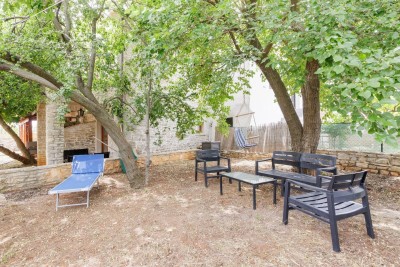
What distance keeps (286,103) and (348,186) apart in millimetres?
3085

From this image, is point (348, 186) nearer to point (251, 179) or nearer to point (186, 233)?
point (251, 179)

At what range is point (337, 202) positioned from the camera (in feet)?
9.45

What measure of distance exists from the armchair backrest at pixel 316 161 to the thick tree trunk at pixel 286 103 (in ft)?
2.55

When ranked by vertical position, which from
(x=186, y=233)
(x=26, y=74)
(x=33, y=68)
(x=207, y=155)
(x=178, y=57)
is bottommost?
(x=186, y=233)

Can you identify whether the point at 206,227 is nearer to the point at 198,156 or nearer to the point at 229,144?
the point at 198,156

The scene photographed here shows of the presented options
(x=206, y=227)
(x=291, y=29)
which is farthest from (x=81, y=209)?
(x=291, y=29)

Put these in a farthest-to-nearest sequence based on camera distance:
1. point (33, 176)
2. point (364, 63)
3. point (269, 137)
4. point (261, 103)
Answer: point (261, 103), point (269, 137), point (33, 176), point (364, 63)

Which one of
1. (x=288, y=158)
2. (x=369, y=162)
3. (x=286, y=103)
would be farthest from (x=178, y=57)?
(x=369, y=162)

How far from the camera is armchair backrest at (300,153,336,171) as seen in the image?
434 cm

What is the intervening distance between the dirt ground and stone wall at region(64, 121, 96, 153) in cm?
854

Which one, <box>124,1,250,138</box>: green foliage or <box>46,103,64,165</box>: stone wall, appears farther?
<box>46,103,64,165</box>: stone wall

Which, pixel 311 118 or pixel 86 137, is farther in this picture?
pixel 86 137

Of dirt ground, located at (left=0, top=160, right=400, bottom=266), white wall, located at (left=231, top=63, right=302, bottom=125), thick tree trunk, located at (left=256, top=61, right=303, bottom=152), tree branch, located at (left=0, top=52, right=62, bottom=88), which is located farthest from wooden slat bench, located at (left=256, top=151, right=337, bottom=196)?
white wall, located at (left=231, top=63, right=302, bottom=125)

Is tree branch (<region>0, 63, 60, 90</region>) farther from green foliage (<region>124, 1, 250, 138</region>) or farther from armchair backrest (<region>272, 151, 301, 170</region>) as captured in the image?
armchair backrest (<region>272, 151, 301, 170</region>)
